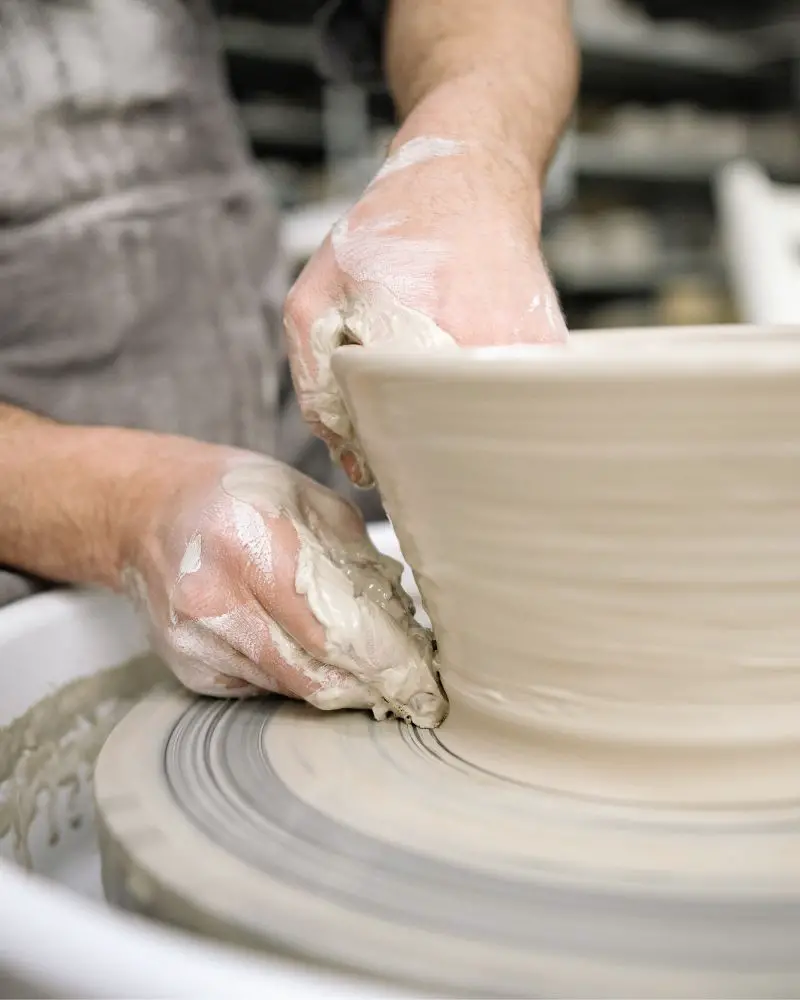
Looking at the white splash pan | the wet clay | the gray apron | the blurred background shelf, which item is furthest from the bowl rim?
the blurred background shelf

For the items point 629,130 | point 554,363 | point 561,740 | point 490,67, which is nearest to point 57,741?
point 561,740

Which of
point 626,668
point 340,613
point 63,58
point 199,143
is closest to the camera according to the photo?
point 626,668

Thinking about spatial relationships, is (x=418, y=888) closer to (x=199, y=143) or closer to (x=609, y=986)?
→ (x=609, y=986)

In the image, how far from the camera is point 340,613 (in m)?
0.61

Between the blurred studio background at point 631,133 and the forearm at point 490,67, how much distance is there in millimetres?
1641

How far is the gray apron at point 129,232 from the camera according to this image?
0.96 meters

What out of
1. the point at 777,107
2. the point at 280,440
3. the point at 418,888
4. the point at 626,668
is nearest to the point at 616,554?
the point at 626,668

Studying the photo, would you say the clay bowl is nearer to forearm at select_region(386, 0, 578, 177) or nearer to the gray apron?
forearm at select_region(386, 0, 578, 177)

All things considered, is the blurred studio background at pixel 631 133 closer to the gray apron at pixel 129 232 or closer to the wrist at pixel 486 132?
the gray apron at pixel 129 232

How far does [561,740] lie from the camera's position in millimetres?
540

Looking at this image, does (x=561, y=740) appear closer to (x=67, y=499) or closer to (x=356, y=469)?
(x=356, y=469)

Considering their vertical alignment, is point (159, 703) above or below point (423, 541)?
below

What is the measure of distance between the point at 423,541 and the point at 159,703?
26cm

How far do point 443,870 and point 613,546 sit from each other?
0.56ft
